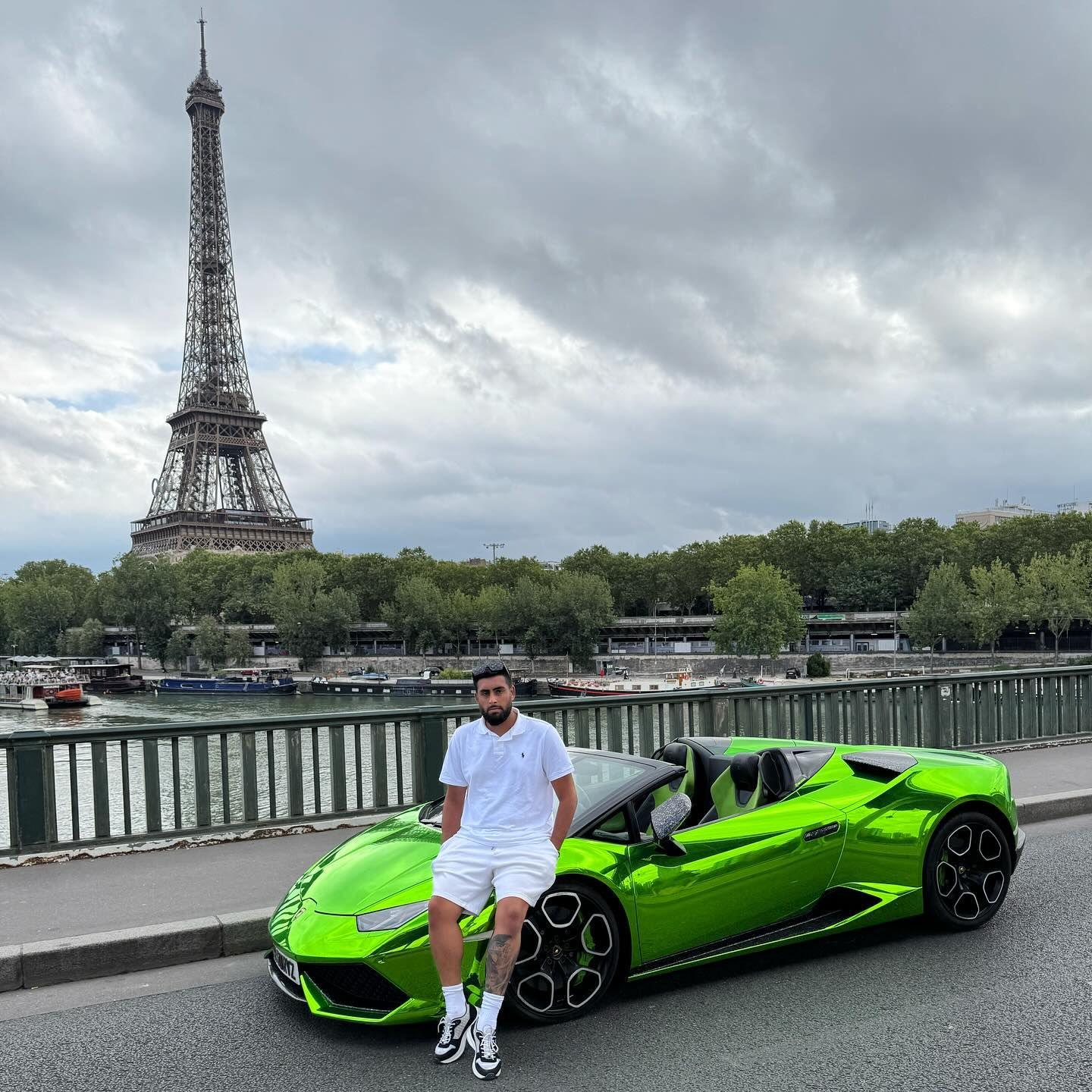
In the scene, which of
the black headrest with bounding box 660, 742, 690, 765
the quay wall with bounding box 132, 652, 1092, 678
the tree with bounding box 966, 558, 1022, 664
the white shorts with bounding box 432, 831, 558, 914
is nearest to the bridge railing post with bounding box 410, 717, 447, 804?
the black headrest with bounding box 660, 742, 690, 765

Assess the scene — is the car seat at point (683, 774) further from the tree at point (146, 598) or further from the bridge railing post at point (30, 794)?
the tree at point (146, 598)

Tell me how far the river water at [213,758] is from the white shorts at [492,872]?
15.1 ft

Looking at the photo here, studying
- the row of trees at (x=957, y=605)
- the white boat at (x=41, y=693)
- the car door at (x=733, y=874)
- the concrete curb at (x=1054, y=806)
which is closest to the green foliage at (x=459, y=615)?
the row of trees at (x=957, y=605)

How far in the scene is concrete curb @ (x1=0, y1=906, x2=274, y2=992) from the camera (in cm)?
569

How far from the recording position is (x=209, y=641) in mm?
101438

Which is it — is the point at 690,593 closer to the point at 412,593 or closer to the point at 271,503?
the point at 412,593

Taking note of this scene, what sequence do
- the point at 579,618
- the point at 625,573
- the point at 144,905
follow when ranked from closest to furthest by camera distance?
1. the point at 144,905
2. the point at 579,618
3. the point at 625,573

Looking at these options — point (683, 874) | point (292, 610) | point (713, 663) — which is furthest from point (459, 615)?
point (683, 874)

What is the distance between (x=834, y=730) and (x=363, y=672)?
81.5 meters

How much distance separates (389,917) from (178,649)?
108 meters

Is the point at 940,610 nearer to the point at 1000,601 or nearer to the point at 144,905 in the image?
the point at 1000,601

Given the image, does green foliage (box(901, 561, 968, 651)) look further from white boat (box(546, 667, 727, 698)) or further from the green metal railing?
the green metal railing

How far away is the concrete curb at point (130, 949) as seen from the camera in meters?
5.69

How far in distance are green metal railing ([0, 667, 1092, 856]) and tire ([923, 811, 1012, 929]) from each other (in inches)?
157
